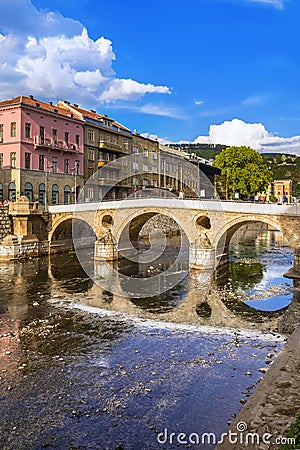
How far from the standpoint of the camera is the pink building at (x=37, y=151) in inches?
1298

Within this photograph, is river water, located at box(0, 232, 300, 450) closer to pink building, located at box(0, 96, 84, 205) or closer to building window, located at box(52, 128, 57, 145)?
pink building, located at box(0, 96, 84, 205)

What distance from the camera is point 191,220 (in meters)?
26.2

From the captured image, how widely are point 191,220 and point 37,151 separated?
1629cm

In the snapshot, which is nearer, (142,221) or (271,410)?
(271,410)

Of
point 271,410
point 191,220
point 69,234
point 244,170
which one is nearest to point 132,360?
point 271,410

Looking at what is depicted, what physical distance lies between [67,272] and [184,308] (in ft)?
33.6

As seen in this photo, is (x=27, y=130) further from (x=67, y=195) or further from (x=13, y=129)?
(x=67, y=195)

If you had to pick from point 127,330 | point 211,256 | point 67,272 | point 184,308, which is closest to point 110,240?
point 67,272

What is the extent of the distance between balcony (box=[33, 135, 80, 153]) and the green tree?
1892 centimetres

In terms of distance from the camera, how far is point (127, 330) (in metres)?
13.7

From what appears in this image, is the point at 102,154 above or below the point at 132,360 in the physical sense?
above

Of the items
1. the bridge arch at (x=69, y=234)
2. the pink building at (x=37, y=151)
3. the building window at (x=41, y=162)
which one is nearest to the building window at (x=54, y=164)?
the pink building at (x=37, y=151)

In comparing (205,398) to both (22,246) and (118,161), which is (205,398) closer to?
(22,246)

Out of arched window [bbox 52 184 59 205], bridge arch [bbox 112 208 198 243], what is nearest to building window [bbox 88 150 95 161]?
arched window [bbox 52 184 59 205]
